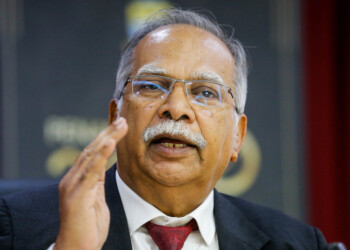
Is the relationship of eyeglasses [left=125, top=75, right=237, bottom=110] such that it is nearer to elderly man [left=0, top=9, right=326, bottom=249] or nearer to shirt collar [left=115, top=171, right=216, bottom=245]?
elderly man [left=0, top=9, right=326, bottom=249]

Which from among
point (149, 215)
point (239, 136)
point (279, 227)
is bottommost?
point (279, 227)

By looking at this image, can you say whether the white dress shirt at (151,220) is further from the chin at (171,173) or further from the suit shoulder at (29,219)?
the suit shoulder at (29,219)

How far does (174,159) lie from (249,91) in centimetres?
236

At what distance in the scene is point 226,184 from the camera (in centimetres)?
391

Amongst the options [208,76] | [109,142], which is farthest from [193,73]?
[109,142]

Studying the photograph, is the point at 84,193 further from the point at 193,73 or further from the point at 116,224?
the point at 193,73

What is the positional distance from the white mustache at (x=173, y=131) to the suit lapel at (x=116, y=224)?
9.8 inches

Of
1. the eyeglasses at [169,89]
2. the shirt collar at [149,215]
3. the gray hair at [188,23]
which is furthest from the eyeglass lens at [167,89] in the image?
the shirt collar at [149,215]

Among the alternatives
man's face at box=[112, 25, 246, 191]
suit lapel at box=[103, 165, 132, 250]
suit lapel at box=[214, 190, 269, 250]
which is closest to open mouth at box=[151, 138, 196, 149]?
man's face at box=[112, 25, 246, 191]

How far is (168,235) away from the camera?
69.9 inches

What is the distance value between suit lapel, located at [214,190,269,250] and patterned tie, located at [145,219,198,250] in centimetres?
15

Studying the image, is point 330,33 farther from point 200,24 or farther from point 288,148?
point 200,24

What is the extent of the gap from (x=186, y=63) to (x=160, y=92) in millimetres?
133

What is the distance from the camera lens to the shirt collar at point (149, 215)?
5.97 ft
